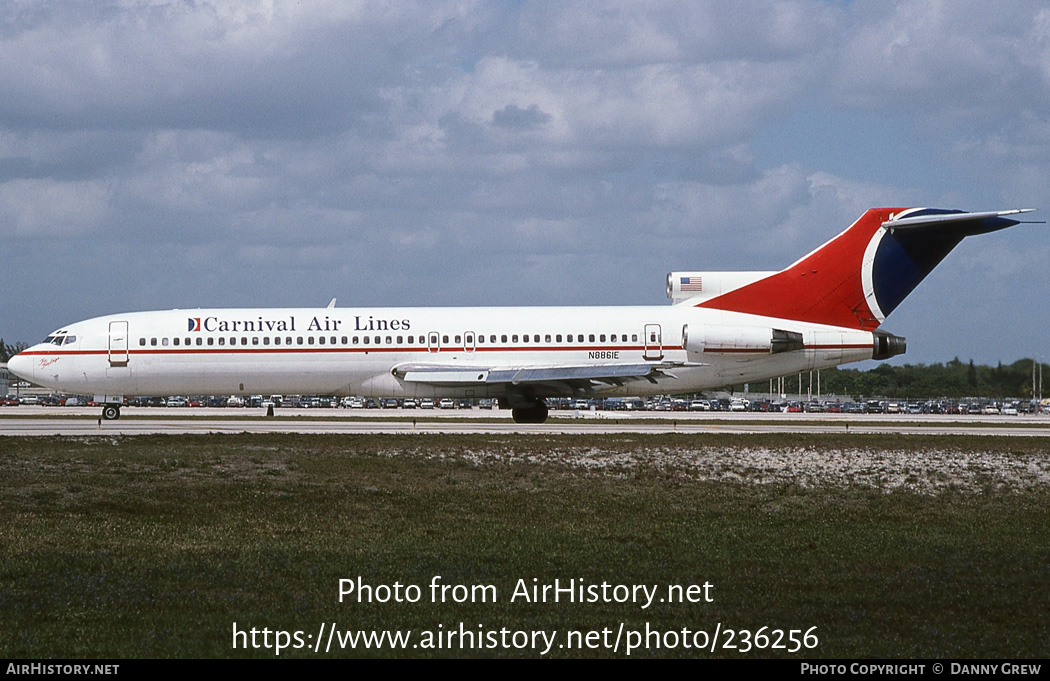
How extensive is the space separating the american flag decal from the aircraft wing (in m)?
3.42

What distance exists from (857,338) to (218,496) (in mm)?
25885

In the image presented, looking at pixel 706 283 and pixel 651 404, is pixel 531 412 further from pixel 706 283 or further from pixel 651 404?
pixel 651 404

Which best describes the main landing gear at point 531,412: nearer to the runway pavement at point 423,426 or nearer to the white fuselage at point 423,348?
the runway pavement at point 423,426

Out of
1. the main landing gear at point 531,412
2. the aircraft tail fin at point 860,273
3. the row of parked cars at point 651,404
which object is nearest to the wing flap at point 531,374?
the main landing gear at point 531,412

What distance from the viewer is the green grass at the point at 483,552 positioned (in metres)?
9.00

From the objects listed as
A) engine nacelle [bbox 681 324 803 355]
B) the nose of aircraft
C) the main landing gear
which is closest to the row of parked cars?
the nose of aircraft

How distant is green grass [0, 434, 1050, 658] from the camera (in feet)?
29.5

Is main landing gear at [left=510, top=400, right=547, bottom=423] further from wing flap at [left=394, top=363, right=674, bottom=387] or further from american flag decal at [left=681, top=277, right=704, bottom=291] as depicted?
american flag decal at [left=681, top=277, right=704, bottom=291]

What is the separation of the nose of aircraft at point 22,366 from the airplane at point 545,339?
62.1 inches

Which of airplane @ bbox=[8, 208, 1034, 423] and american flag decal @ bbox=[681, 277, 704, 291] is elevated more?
american flag decal @ bbox=[681, 277, 704, 291]

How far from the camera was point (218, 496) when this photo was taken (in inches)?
665
